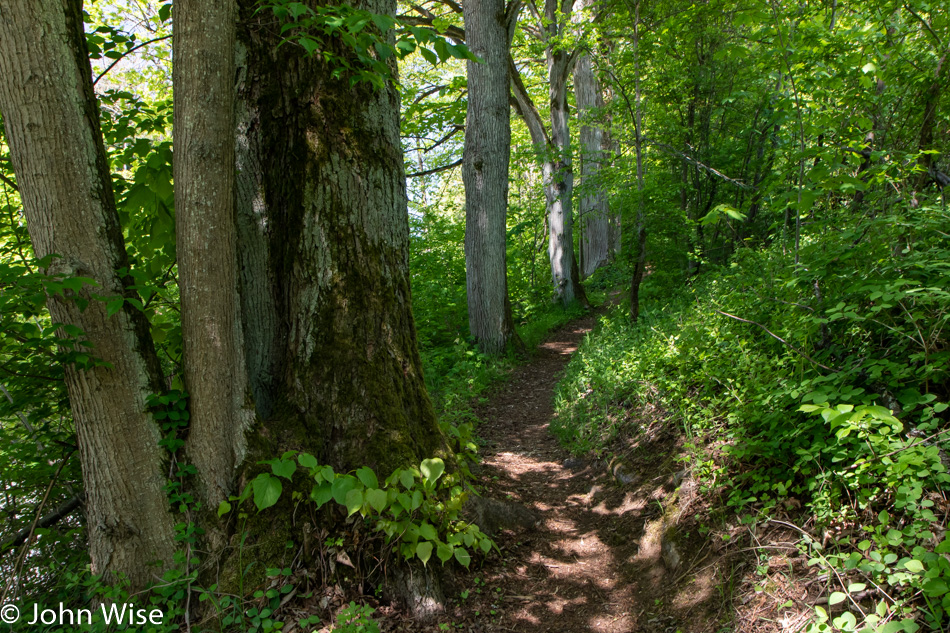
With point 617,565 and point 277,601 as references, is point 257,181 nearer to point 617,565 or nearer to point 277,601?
point 277,601

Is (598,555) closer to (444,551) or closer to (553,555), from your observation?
(553,555)

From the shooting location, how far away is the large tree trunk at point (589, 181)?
43.3ft

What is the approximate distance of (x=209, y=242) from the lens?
2.68m

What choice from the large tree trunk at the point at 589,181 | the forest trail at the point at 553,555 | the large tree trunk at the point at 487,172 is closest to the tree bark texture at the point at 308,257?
the forest trail at the point at 553,555

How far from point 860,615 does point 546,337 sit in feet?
31.0

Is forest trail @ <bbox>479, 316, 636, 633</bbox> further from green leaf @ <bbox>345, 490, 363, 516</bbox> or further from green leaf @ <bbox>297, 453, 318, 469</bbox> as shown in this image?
green leaf @ <bbox>297, 453, 318, 469</bbox>

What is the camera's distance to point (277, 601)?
2680 millimetres

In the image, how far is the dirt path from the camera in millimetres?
3047

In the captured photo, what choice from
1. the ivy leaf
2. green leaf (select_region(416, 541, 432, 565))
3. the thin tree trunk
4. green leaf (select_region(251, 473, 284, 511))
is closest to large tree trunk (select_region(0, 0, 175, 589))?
green leaf (select_region(251, 473, 284, 511))

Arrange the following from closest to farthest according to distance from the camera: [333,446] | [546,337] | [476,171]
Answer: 1. [333,446]
2. [476,171]
3. [546,337]

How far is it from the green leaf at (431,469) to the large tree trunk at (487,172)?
21.2ft

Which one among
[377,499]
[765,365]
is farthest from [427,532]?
[765,365]

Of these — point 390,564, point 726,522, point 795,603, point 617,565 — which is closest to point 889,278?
point 726,522

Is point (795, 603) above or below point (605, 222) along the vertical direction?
below
